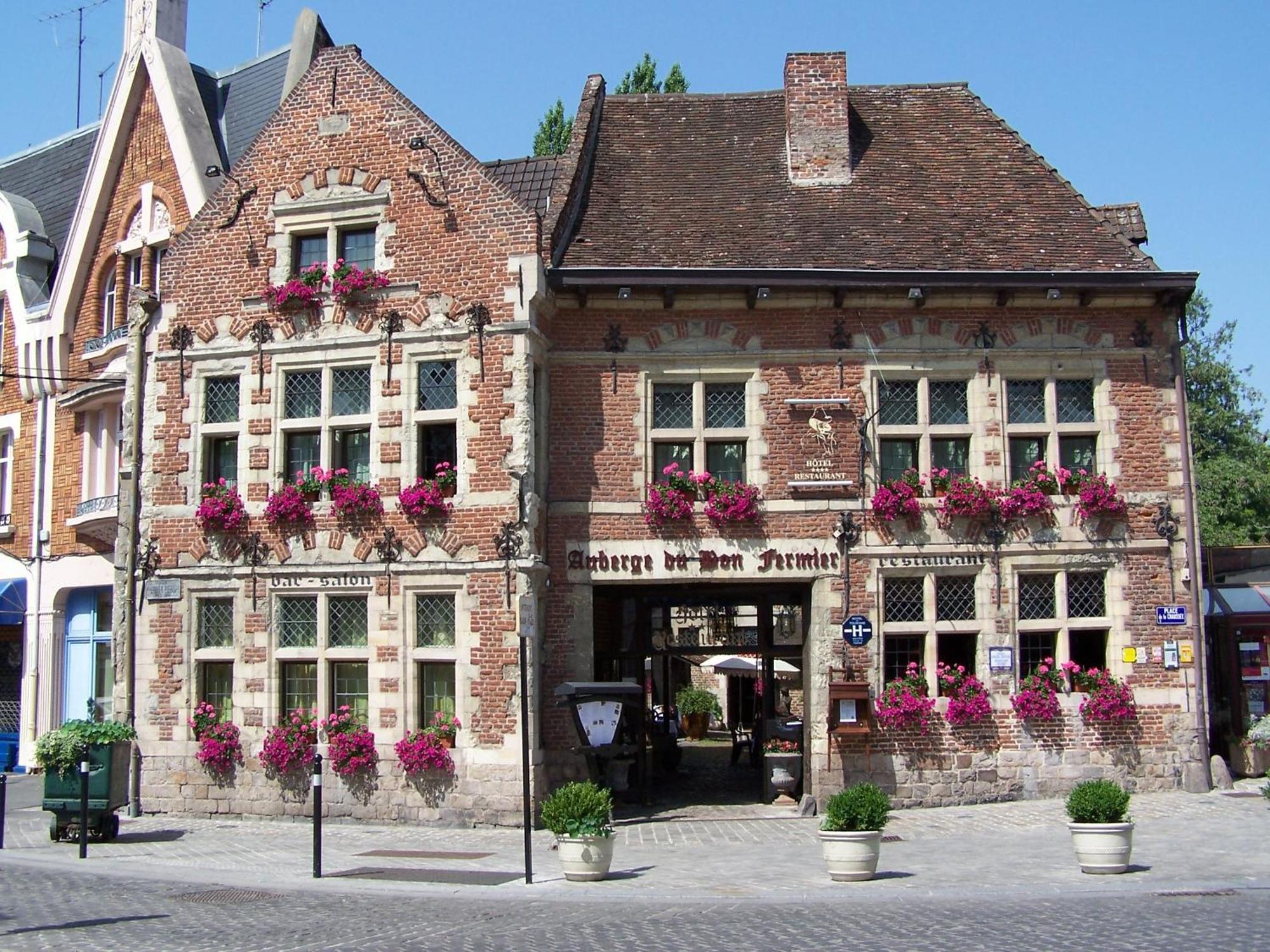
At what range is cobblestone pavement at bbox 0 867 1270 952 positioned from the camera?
9.36 meters

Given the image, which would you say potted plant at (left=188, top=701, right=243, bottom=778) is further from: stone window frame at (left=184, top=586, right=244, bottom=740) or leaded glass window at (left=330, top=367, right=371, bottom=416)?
leaded glass window at (left=330, top=367, right=371, bottom=416)

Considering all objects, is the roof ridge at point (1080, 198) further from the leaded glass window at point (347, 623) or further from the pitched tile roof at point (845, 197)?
the leaded glass window at point (347, 623)

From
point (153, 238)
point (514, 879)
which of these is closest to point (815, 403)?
point (514, 879)

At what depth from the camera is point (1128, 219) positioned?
19.8 meters

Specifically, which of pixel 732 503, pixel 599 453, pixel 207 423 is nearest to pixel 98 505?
pixel 207 423

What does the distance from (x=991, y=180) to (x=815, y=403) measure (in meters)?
5.22

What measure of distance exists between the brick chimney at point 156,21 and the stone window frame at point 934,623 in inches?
652

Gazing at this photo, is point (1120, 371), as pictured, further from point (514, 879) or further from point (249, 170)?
point (249, 170)

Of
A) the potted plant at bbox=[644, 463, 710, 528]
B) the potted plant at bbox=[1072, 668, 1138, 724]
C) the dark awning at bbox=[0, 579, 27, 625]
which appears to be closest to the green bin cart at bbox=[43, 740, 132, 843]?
the potted plant at bbox=[644, 463, 710, 528]

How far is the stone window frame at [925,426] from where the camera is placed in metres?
18.1

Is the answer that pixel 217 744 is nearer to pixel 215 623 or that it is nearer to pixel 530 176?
pixel 215 623

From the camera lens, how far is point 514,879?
1290cm

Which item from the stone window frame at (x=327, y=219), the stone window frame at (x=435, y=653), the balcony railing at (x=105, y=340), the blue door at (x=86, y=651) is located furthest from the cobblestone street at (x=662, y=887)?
the balcony railing at (x=105, y=340)

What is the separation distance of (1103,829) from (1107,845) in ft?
0.58
